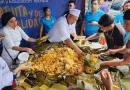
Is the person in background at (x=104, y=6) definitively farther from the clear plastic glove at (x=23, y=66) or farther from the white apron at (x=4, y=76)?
the white apron at (x=4, y=76)

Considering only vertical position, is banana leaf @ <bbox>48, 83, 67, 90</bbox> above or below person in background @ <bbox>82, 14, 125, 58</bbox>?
below

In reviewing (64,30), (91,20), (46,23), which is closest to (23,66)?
(64,30)

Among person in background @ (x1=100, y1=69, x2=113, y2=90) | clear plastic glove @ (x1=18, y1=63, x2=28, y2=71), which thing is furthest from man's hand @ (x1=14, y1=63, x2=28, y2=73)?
person in background @ (x1=100, y1=69, x2=113, y2=90)

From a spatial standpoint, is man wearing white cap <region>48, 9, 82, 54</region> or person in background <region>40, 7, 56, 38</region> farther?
person in background <region>40, 7, 56, 38</region>

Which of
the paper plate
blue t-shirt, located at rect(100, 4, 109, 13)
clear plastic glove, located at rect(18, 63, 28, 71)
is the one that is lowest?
clear plastic glove, located at rect(18, 63, 28, 71)

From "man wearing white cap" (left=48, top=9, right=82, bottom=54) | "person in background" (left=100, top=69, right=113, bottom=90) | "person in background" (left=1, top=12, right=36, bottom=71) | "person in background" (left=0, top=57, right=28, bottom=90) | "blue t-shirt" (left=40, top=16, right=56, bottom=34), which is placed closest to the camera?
"person in background" (left=100, top=69, right=113, bottom=90)

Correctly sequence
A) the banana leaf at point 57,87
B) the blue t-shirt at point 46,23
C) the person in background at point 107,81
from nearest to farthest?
the person in background at point 107,81 → the banana leaf at point 57,87 → the blue t-shirt at point 46,23

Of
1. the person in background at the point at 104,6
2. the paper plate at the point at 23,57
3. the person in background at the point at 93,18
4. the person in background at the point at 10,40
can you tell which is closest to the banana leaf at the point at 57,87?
the paper plate at the point at 23,57

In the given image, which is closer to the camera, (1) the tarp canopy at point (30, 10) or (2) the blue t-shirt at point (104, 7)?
(1) the tarp canopy at point (30, 10)

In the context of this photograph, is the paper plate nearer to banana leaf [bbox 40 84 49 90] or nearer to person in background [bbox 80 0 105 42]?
banana leaf [bbox 40 84 49 90]

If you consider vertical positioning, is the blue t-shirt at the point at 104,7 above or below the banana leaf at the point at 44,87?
above

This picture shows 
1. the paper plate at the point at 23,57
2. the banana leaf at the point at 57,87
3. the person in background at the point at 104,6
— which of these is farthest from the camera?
the person in background at the point at 104,6

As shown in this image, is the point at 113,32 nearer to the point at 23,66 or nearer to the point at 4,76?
the point at 23,66

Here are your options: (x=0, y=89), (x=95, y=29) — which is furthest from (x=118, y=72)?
(x=95, y=29)
